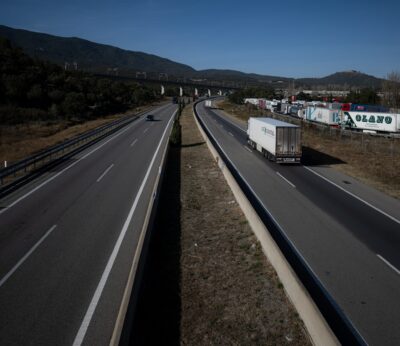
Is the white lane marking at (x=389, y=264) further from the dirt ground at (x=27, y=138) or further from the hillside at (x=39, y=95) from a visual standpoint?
the hillside at (x=39, y=95)

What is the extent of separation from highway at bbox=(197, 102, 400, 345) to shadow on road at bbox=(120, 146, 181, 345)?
4.12 m

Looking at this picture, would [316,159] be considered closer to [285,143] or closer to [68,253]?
[285,143]

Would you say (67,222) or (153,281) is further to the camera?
(67,222)

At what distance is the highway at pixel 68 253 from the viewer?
27.0 feet

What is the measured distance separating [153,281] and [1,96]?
6711 centimetres

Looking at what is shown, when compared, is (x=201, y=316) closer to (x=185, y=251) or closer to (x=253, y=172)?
(x=185, y=251)

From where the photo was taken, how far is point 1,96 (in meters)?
66.5

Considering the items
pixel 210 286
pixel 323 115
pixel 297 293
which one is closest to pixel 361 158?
pixel 210 286

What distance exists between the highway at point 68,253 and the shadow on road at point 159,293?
1.74 ft

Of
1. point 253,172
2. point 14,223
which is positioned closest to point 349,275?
point 14,223

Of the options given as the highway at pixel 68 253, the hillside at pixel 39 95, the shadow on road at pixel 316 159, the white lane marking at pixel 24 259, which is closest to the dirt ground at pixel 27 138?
the hillside at pixel 39 95

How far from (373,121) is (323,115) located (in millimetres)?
11512

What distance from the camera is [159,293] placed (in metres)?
9.97

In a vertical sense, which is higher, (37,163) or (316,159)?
(37,163)
